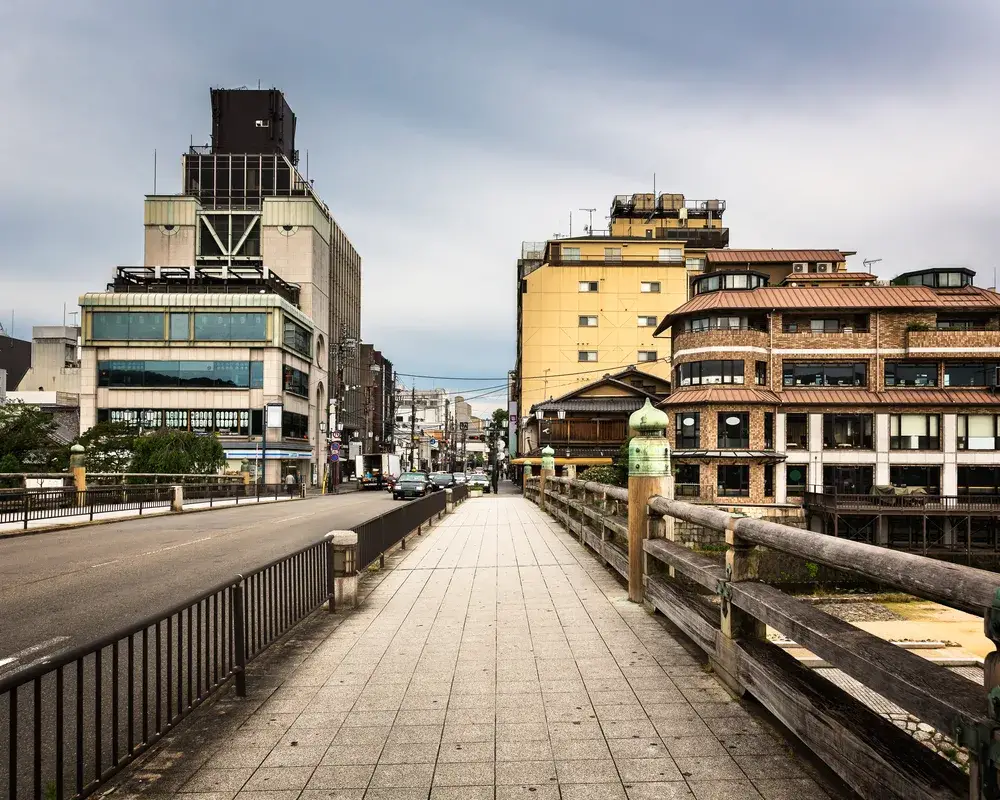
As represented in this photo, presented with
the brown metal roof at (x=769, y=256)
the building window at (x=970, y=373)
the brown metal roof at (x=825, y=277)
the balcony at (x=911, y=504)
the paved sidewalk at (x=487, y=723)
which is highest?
the brown metal roof at (x=769, y=256)

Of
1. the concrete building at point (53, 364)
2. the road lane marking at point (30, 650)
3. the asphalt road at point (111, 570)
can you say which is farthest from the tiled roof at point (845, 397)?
the concrete building at point (53, 364)

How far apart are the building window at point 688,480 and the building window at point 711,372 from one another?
16.8 ft

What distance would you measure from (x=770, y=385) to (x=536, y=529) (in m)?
30.0

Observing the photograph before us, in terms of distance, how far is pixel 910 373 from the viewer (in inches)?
1797

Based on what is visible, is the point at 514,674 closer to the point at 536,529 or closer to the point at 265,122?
the point at 536,529

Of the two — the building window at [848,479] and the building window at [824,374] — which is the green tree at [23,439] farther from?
the building window at [848,479]

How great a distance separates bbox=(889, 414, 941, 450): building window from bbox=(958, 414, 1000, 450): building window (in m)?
1.28

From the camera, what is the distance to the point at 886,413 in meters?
45.0

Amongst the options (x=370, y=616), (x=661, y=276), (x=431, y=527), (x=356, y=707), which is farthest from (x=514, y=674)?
(x=661, y=276)

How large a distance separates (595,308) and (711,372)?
99.4ft

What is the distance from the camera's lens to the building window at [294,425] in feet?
229

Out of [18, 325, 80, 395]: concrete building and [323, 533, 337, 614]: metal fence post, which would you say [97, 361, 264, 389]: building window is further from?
[323, 533, 337, 614]: metal fence post

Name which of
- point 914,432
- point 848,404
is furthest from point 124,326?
point 914,432

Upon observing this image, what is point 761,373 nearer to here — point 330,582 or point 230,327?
point 330,582
